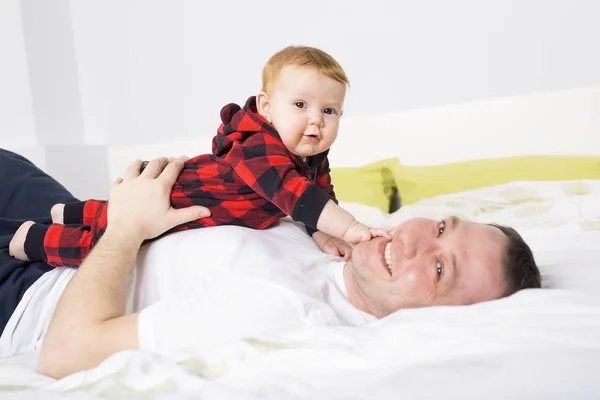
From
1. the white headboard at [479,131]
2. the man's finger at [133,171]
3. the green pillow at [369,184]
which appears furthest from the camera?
the green pillow at [369,184]

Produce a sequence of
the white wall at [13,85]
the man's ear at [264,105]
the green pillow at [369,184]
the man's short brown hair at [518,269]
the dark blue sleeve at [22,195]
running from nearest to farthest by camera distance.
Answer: the man's short brown hair at [518,269] < the man's ear at [264,105] < the dark blue sleeve at [22,195] < the green pillow at [369,184] < the white wall at [13,85]

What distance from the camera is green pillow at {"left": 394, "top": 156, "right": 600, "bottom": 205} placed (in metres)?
1.97

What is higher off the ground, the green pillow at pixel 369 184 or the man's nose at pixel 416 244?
the man's nose at pixel 416 244

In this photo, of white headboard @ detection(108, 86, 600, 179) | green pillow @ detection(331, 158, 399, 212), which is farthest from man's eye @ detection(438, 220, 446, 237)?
white headboard @ detection(108, 86, 600, 179)

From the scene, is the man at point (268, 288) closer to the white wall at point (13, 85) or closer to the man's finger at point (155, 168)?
the man's finger at point (155, 168)

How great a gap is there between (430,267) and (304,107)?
18.1 inches

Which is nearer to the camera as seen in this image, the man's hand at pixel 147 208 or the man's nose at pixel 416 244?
the man's nose at pixel 416 244

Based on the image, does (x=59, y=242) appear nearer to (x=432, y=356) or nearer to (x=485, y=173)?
(x=432, y=356)

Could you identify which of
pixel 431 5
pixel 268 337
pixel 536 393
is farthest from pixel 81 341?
pixel 431 5

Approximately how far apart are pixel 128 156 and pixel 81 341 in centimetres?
251

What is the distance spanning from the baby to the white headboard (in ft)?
3.36

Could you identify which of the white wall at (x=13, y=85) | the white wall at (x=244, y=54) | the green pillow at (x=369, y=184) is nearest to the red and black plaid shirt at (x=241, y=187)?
the green pillow at (x=369, y=184)

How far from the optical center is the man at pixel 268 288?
1.07m

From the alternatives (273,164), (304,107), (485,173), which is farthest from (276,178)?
(485,173)
